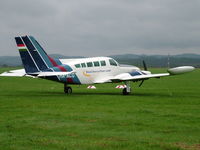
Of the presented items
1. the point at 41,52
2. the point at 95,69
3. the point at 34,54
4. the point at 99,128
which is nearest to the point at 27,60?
the point at 34,54

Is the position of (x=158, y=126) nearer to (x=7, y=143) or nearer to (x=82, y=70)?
(x=7, y=143)

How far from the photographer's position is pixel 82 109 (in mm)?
18953

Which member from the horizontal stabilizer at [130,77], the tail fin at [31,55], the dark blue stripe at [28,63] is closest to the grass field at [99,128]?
the dark blue stripe at [28,63]

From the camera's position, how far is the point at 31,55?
2792 cm

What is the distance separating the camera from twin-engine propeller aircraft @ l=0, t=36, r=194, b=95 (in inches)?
1091

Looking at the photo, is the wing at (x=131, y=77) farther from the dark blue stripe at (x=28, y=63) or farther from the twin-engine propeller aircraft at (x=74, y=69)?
the dark blue stripe at (x=28, y=63)

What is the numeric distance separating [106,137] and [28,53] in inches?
676

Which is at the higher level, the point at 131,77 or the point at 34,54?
the point at 34,54

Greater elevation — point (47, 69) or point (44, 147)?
point (47, 69)

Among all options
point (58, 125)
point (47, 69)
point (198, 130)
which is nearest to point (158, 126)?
point (198, 130)

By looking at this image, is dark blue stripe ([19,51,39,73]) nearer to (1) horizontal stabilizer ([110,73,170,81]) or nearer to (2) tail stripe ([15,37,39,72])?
(2) tail stripe ([15,37,39,72])

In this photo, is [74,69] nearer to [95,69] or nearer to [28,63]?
[95,69]

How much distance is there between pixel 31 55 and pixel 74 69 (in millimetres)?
3147

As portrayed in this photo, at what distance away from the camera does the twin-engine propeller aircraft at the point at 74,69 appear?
90.9 feet
